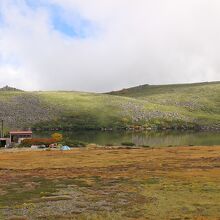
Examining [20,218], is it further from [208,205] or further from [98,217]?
[208,205]

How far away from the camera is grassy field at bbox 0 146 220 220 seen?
3359 cm

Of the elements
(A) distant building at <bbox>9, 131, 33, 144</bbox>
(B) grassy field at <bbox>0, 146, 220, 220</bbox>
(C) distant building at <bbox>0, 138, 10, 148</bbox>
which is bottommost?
(B) grassy field at <bbox>0, 146, 220, 220</bbox>

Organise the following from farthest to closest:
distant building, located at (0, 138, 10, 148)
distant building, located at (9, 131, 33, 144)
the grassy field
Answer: distant building, located at (9, 131, 33, 144), distant building, located at (0, 138, 10, 148), the grassy field

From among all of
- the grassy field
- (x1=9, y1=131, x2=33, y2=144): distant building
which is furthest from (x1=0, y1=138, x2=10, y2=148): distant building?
the grassy field

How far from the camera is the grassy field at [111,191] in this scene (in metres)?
33.6

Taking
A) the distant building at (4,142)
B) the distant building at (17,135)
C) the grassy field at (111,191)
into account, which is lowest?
the grassy field at (111,191)

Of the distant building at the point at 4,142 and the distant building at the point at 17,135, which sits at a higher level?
the distant building at the point at 17,135

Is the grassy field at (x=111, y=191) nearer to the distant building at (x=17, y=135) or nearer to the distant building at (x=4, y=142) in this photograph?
the distant building at (x=4, y=142)

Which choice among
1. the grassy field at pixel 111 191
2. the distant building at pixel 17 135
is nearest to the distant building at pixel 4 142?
the distant building at pixel 17 135

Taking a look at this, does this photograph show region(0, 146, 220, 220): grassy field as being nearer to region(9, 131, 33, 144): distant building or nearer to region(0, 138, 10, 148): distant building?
region(0, 138, 10, 148): distant building

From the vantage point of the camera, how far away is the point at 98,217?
31.9 meters

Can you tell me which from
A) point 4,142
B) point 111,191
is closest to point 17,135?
point 4,142

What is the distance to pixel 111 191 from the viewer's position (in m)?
43.8

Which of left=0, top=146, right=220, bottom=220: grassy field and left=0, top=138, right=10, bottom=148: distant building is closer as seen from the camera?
left=0, top=146, right=220, bottom=220: grassy field
